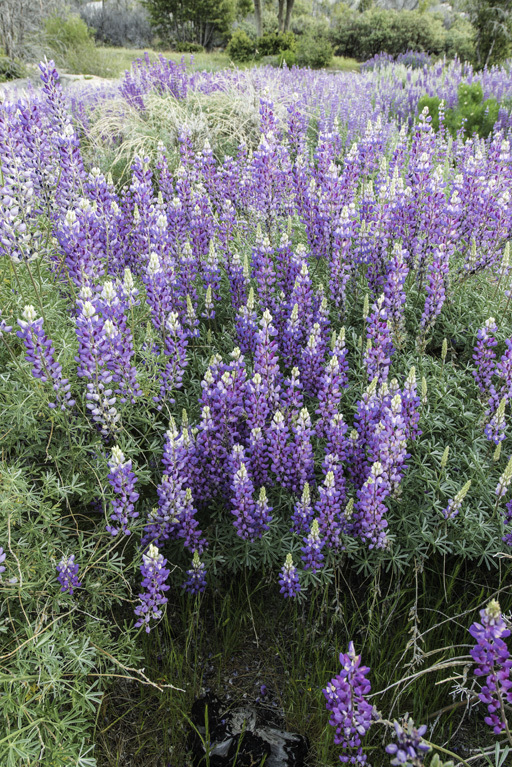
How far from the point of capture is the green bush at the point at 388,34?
29.1m

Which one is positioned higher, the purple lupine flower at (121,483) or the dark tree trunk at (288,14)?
the dark tree trunk at (288,14)

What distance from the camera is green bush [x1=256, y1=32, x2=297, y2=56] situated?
2806cm

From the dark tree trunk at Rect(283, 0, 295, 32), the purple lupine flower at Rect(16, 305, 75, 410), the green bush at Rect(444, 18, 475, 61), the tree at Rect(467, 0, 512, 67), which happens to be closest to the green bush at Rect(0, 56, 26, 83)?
the dark tree trunk at Rect(283, 0, 295, 32)

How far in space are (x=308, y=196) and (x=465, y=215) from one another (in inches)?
45.3

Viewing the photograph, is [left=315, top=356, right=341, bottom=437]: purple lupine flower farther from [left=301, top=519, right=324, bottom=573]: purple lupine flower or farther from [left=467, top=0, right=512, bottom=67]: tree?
[left=467, top=0, right=512, bottom=67]: tree

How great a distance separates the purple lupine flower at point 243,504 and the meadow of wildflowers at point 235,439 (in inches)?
0.6

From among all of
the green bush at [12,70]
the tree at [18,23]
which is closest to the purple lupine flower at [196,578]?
the green bush at [12,70]

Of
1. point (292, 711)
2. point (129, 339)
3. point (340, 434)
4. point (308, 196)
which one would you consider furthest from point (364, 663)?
point (308, 196)

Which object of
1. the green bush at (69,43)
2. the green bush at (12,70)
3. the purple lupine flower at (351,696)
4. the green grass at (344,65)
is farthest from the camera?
the green grass at (344,65)

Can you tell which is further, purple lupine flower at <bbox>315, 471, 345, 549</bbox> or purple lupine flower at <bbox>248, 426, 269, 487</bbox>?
purple lupine flower at <bbox>248, 426, 269, 487</bbox>

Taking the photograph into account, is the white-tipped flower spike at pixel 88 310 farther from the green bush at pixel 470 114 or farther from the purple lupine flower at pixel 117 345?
the green bush at pixel 470 114

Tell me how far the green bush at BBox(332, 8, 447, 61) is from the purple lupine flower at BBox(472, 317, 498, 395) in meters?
31.7

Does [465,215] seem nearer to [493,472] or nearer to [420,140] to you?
[420,140]

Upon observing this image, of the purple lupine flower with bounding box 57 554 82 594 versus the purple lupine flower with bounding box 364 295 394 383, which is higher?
the purple lupine flower with bounding box 364 295 394 383
